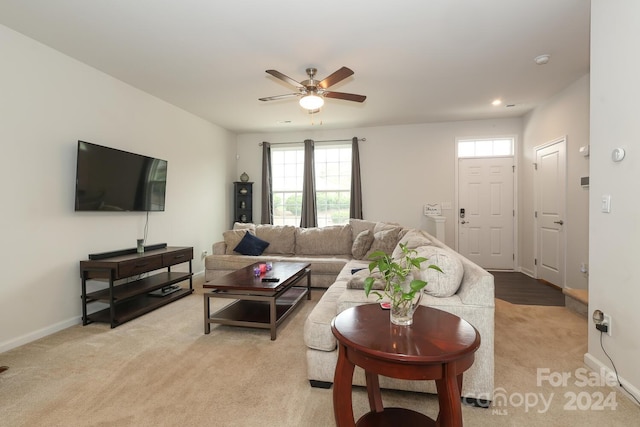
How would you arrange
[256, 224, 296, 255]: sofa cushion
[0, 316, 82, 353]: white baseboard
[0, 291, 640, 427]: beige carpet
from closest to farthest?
[0, 291, 640, 427]: beige carpet, [0, 316, 82, 353]: white baseboard, [256, 224, 296, 255]: sofa cushion

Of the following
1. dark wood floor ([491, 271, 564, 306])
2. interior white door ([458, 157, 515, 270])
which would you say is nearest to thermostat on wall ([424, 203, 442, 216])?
interior white door ([458, 157, 515, 270])

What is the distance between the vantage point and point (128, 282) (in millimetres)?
3691

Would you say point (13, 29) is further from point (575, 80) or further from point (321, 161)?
point (575, 80)

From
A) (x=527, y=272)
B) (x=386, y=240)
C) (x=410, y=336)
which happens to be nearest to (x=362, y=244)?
(x=386, y=240)

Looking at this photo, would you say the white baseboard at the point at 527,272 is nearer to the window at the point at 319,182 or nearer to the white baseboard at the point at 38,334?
the window at the point at 319,182

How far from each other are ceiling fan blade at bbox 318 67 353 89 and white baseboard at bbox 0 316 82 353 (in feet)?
11.2

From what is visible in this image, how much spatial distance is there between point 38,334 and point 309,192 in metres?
4.28

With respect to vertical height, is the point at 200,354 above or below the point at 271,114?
below

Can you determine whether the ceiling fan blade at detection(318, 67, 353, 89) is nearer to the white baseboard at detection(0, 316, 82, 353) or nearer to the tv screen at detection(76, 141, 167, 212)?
the tv screen at detection(76, 141, 167, 212)

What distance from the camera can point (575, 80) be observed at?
384 cm

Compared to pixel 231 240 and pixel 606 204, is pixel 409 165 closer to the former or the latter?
pixel 231 240

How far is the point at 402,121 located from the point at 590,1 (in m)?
3.35

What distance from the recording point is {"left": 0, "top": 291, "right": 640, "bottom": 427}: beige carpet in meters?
1.74

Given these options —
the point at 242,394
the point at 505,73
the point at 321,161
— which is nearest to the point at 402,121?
the point at 321,161
